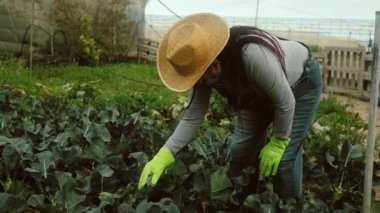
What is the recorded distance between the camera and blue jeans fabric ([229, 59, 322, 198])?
2.57 m

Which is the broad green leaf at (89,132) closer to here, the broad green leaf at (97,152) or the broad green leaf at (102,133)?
the broad green leaf at (102,133)

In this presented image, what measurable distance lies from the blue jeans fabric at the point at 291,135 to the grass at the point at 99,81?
275 centimetres

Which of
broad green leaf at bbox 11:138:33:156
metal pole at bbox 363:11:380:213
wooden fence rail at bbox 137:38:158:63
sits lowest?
wooden fence rail at bbox 137:38:158:63

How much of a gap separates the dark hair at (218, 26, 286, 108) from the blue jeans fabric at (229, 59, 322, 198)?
313mm

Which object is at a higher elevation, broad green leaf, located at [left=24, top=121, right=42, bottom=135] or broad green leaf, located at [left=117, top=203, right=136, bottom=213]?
broad green leaf, located at [left=117, top=203, right=136, bottom=213]

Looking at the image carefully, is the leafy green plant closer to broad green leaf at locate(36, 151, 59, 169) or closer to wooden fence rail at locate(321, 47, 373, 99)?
broad green leaf at locate(36, 151, 59, 169)

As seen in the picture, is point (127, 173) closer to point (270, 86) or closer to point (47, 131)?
point (47, 131)

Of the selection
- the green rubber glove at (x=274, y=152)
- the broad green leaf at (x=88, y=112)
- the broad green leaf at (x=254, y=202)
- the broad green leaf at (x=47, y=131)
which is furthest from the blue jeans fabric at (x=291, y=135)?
the broad green leaf at (x=88, y=112)

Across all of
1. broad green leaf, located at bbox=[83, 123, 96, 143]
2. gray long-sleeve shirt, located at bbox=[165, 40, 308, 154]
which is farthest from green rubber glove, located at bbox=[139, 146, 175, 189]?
broad green leaf, located at bbox=[83, 123, 96, 143]

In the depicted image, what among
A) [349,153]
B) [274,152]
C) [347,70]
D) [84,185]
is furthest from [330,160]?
[347,70]

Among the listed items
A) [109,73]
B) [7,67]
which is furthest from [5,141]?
[109,73]

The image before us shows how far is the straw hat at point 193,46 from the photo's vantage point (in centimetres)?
215

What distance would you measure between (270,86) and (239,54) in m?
0.19

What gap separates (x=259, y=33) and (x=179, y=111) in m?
3.02
